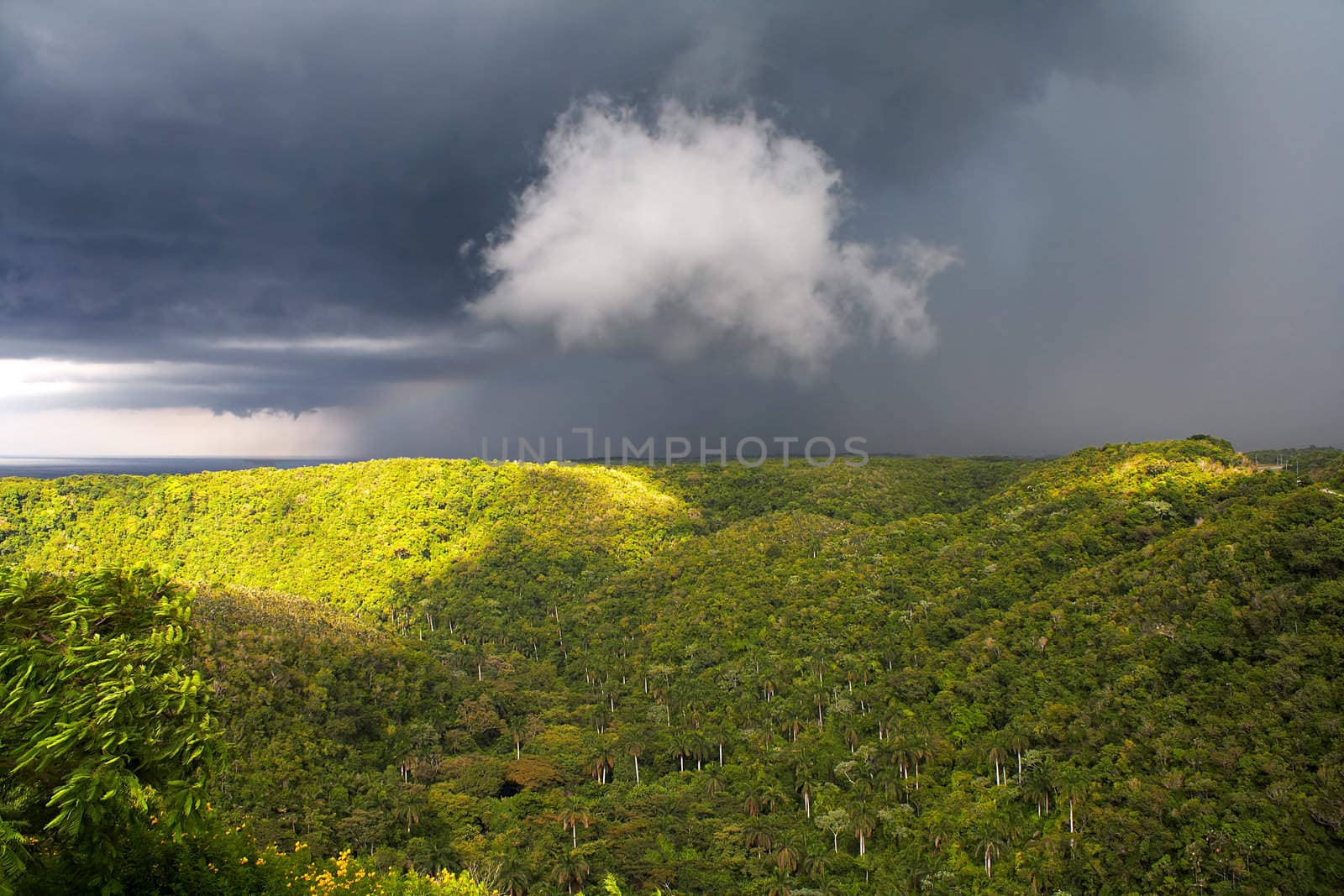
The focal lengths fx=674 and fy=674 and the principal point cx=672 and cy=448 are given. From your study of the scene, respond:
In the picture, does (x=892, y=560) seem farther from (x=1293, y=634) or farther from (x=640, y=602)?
(x=1293, y=634)

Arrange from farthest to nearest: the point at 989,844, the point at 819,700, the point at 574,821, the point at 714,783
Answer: the point at 819,700, the point at 714,783, the point at 574,821, the point at 989,844

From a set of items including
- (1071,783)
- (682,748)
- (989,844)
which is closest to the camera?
(989,844)

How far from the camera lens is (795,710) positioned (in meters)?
72.4

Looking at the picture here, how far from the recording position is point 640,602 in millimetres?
109875

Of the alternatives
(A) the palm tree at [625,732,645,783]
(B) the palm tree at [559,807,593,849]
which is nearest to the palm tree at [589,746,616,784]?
(A) the palm tree at [625,732,645,783]

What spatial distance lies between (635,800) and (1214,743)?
43629mm

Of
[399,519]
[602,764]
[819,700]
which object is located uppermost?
Answer: [399,519]

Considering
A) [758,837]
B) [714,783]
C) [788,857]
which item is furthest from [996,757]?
[714,783]

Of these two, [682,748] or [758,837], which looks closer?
[758,837]

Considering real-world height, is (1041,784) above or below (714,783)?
above

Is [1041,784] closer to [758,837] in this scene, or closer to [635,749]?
[758,837]

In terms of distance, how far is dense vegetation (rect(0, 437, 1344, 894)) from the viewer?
22.9 metres

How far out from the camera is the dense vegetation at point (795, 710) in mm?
22903

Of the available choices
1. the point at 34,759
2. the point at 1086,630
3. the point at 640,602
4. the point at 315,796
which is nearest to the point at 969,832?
the point at 1086,630
